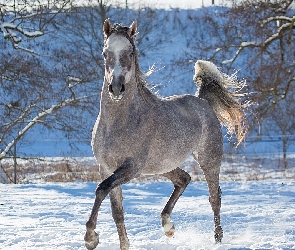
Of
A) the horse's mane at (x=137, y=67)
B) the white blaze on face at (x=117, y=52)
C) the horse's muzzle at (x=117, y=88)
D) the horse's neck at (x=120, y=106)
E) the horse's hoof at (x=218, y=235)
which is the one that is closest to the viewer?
the horse's muzzle at (x=117, y=88)

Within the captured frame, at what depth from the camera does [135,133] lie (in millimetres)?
4047

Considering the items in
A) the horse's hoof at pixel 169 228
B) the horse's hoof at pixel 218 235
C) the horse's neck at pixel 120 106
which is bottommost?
the horse's hoof at pixel 218 235

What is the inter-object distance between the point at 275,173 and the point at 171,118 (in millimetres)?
9142

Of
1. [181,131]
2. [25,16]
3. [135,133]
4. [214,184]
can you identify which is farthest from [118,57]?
[25,16]

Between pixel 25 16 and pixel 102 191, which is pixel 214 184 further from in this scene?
pixel 25 16

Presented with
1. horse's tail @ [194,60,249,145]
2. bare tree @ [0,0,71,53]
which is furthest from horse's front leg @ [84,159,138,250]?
bare tree @ [0,0,71,53]

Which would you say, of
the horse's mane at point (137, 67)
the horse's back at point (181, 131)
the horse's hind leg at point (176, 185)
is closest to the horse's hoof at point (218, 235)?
the horse's hind leg at point (176, 185)

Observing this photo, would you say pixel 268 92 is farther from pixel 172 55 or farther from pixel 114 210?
pixel 172 55

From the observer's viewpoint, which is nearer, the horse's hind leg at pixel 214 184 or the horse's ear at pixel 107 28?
the horse's ear at pixel 107 28

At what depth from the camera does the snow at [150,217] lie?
4998mm

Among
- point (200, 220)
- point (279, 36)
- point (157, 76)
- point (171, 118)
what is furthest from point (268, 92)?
point (157, 76)

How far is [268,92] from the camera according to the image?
40.9 feet

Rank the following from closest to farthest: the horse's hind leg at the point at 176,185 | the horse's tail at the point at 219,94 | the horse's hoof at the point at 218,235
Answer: the horse's hind leg at the point at 176,185, the horse's hoof at the point at 218,235, the horse's tail at the point at 219,94

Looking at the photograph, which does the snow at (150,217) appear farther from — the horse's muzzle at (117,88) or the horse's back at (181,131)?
the horse's muzzle at (117,88)
